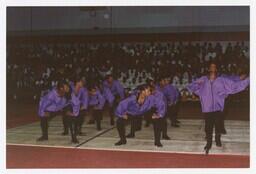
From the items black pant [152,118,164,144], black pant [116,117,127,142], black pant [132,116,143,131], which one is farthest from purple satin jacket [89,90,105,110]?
black pant [152,118,164,144]

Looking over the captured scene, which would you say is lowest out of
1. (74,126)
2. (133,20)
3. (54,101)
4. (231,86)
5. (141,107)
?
(74,126)

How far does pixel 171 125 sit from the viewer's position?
9109 millimetres

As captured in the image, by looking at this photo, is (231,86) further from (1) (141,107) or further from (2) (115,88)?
(2) (115,88)

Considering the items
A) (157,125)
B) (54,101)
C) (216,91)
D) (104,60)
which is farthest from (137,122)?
(104,60)

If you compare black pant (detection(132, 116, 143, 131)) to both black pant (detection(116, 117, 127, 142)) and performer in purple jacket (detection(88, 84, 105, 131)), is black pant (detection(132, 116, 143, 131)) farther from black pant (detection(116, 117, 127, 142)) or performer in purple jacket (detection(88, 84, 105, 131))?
performer in purple jacket (detection(88, 84, 105, 131))

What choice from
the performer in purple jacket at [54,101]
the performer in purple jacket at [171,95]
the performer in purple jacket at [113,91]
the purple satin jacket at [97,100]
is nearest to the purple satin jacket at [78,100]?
the performer in purple jacket at [54,101]

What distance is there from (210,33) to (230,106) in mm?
2429

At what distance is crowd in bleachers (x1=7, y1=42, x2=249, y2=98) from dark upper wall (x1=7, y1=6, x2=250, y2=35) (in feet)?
2.33

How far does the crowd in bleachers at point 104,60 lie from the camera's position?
12430 millimetres

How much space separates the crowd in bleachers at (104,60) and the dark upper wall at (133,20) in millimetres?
709

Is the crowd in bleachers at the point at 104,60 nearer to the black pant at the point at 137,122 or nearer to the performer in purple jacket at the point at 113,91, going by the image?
the performer in purple jacket at the point at 113,91

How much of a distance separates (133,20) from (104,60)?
1855 mm

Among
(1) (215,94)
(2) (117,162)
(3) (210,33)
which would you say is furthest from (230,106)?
(2) (117,162)

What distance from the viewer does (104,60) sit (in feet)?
42.2
